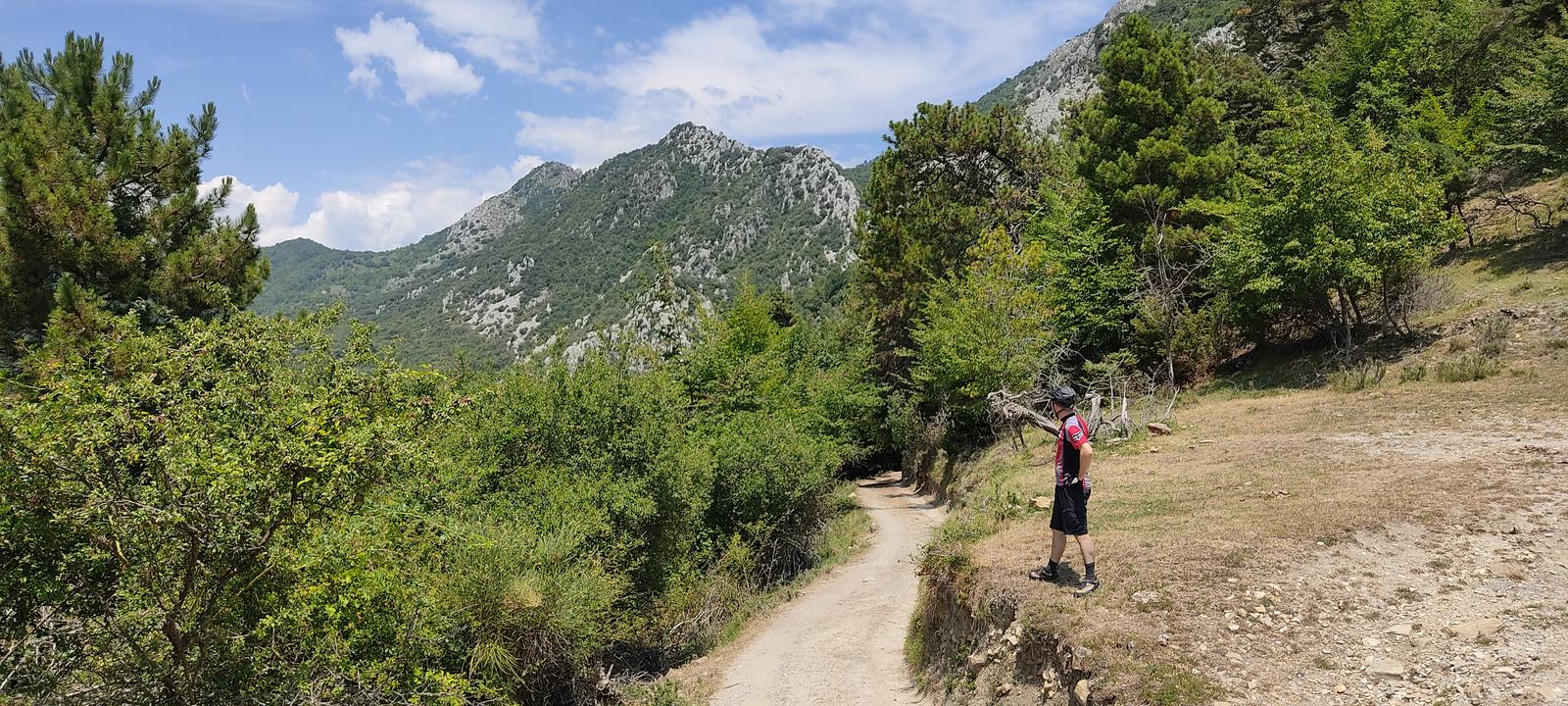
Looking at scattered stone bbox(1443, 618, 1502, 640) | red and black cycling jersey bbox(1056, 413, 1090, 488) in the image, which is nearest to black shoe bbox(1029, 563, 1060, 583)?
red and black cycling jersey bbox(1056, 413, 1090, 488)

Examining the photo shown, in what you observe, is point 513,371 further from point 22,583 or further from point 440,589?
point 22,583

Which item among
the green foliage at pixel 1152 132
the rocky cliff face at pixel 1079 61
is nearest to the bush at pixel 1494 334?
the green foliage at pixel 1152 132

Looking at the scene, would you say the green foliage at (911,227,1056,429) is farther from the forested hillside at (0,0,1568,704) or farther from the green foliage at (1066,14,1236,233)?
the green foliage at (1066,14,1236,233)

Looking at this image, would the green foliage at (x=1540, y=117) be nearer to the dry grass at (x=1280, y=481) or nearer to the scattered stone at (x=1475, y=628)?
the dry grass at (x=1280, y=481)

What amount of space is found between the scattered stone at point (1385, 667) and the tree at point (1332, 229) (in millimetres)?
13799

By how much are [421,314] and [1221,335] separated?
14679 cm

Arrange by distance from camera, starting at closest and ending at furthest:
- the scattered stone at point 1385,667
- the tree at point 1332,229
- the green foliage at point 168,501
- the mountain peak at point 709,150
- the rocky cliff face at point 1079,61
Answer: the green foliage at point 168,501 < the scattered stone at point 1385,667 < the tree at point 1332,229 < the rocky cliff face at point 1079,61 < the mountain peak at point 709,150

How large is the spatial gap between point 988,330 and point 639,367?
1111 cm

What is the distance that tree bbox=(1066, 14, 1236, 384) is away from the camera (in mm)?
23547

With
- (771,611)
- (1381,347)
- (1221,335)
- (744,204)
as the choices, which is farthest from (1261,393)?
(744,204)

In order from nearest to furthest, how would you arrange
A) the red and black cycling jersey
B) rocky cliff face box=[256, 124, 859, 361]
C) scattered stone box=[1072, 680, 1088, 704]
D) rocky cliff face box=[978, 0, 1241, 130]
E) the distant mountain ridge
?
1. scattered stone box=[1072, 680, 1088, 704]
2. the red and black cycling jersey
3. rocky cliff face box=[978, 0, 1241, 130]
4. the distant mountain ridge
5. rocky cliff face box=[256, 124, 859, 361]

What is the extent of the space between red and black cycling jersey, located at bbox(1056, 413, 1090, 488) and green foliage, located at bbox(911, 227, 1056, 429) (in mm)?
13418

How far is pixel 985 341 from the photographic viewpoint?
22391 millimetres

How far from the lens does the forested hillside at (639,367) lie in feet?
17.5
